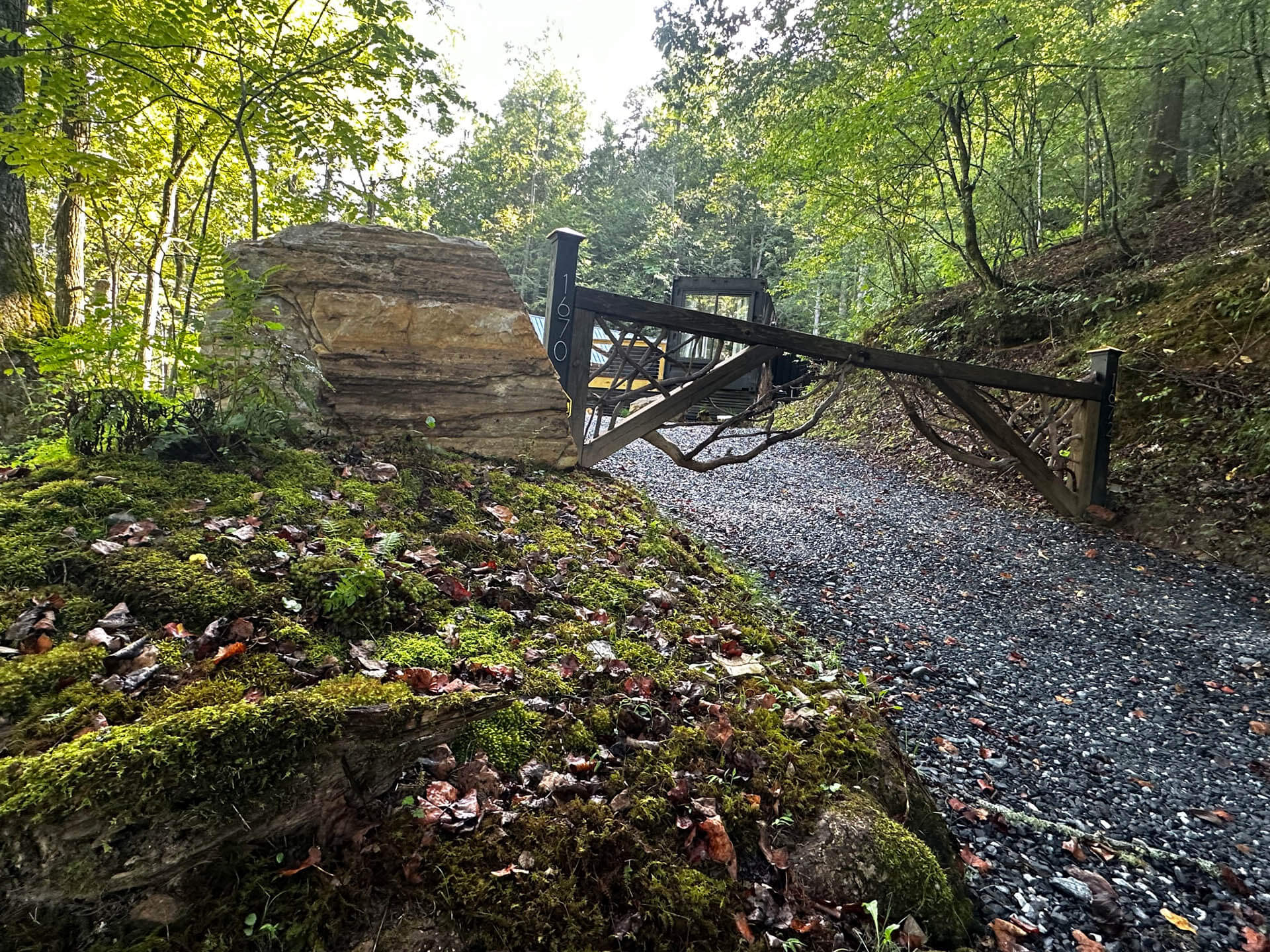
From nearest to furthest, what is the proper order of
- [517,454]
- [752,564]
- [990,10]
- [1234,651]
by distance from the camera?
[1234,651]
[517,454]
[752,564]
[990,10]

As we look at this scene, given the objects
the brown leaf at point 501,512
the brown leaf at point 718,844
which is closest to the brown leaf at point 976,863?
the brown leaf at point 718,844

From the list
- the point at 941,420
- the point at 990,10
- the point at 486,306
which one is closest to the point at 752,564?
the point at 486,306

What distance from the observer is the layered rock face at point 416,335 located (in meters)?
4.33

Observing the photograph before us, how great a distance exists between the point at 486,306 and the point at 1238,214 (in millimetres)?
11091

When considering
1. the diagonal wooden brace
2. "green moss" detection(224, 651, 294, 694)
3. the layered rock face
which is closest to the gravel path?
the diagonal wooden brace

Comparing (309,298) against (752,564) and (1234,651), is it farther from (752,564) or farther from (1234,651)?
(1234,651)

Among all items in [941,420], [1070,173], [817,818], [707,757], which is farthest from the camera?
[1070,173]

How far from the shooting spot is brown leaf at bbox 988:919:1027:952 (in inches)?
72.7

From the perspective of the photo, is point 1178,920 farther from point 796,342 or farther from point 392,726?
point 796,342

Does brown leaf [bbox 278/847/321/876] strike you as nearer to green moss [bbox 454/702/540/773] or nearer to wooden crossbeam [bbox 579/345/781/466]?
green moss [bbox 454/702/540/773]

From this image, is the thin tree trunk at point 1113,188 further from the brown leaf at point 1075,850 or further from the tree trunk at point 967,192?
the brown leaf at point 1075,850

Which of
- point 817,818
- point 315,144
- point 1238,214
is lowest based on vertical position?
point 817,818

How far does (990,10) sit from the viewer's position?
7.00 metres

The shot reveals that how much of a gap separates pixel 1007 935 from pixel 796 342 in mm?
4305
